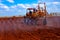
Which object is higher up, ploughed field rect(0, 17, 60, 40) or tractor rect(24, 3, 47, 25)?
tractor rect(24, 3, 47, 25)

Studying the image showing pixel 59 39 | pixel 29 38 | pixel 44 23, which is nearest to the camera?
pixel 59 39

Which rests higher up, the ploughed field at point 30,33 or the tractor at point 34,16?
the tractor at point 34,16

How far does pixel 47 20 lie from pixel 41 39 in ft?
8.63

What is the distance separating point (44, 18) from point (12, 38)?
2651 mm

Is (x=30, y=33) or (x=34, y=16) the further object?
(x=34, y=16)

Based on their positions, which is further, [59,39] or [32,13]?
[32,13]

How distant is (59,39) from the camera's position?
11.1 feet

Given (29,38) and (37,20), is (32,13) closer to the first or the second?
(37,20)

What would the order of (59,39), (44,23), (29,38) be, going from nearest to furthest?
(59,39) → (29,38) → (44,23)

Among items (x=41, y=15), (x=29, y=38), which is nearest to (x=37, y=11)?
(x=41, y=15)

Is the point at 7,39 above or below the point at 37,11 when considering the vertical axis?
below

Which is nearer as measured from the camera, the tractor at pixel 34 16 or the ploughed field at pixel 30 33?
the ploughed field at pixel 30 33

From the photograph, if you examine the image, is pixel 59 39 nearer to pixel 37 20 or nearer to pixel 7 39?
pixel 7 39

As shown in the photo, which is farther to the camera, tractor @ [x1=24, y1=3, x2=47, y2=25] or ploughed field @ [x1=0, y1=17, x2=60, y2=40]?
tractor @ [x1=24, y1=3, x2=47, y2=25]
